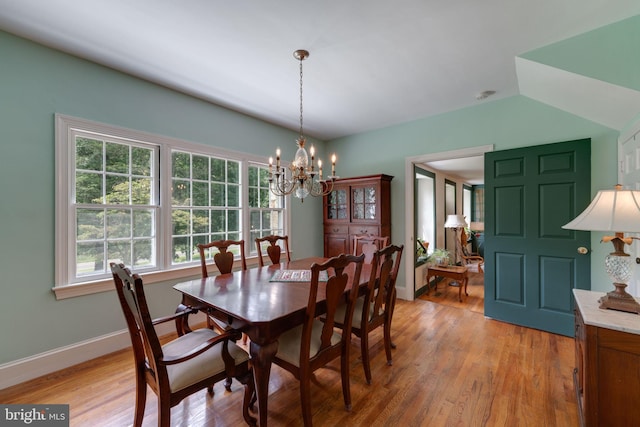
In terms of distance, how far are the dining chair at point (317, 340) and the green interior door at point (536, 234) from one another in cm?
239

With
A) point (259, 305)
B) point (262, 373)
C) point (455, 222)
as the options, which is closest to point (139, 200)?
point (259, 305)

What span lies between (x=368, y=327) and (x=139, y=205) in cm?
265

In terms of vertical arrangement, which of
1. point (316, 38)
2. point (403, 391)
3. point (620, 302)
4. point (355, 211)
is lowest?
point (403, 391)

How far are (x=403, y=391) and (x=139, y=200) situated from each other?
3.11m

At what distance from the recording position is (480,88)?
301 centimetres

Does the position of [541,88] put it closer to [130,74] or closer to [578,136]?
[578,136]

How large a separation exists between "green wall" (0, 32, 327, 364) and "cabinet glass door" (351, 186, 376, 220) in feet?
9.90

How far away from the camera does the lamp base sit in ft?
4.84

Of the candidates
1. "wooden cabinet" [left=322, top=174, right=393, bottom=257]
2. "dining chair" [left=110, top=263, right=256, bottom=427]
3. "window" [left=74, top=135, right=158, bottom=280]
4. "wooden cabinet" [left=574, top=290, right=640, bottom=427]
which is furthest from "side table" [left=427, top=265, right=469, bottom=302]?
"window" [left=74, top=135, right=158, bottom=280]

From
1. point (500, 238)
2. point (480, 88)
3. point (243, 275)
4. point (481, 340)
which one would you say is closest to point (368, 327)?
point (243, 275)

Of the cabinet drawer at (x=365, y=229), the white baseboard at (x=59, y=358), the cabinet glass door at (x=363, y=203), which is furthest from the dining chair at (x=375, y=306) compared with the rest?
the white baseboard at (x=59, y=358)

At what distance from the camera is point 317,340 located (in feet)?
5.95

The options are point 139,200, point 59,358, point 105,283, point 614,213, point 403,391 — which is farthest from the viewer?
point 139,200

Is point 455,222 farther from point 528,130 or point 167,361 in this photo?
point 167,361
